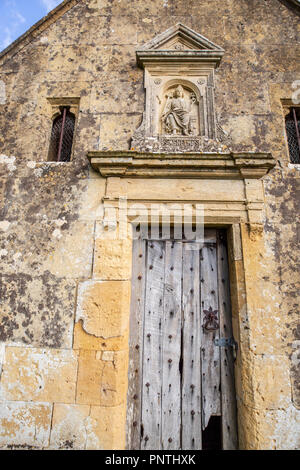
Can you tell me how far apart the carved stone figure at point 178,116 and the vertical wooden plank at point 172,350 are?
1.16m

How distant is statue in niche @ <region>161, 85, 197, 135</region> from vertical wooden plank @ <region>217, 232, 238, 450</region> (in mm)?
1134

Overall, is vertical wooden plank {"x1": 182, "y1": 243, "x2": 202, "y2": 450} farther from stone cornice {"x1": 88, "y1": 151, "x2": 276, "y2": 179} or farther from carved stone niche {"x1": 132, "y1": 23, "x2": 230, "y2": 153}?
carved stone niche {"x1": 132, "y1": 23, "x2": 230, "y2": 153}

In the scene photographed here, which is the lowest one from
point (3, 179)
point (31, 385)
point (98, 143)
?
point (31, 385)

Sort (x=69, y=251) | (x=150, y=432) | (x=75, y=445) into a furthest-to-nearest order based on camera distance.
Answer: (x=69, y=251) → (x=150, y=432) → (x=75, y=445)

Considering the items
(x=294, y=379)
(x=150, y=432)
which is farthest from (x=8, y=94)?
(x=294, y=379)

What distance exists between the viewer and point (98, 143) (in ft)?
9.57

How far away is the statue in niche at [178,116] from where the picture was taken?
2.97 meters

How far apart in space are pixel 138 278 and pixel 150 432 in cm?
130

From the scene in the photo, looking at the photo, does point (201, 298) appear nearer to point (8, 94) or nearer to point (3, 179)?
point (3, 179)

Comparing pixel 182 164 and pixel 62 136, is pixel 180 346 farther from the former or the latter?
pixel 62 136

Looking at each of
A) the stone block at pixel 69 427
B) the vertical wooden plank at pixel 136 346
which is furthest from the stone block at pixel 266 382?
the stone block at pixel 69 427

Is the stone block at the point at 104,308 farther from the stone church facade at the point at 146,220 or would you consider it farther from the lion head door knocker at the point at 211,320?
the lion head door knocker at the point at 211,320

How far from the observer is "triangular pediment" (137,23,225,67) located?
3084 millimetres

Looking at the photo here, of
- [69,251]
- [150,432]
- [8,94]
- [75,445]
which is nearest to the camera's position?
[75,445]
